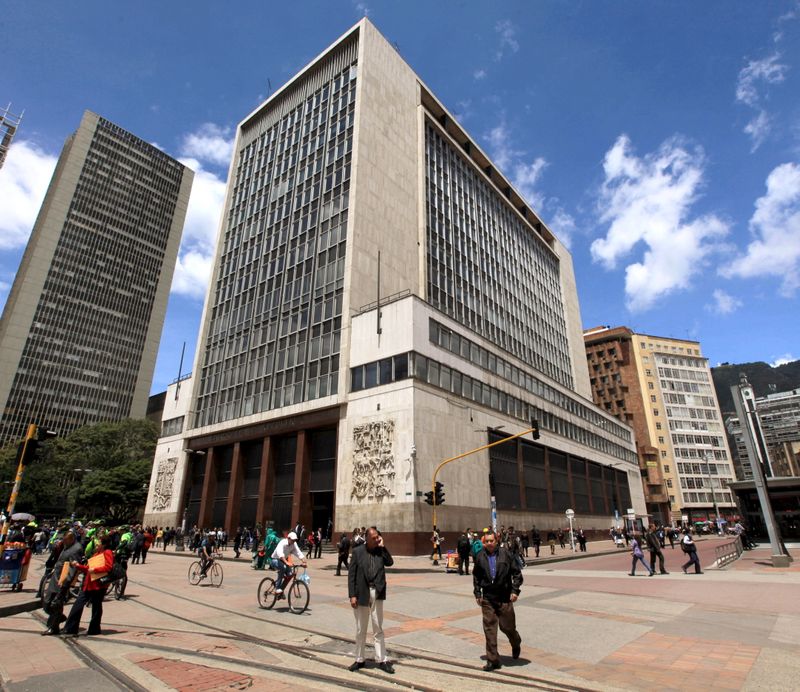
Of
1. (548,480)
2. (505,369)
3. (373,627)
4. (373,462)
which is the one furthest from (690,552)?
(548,480)

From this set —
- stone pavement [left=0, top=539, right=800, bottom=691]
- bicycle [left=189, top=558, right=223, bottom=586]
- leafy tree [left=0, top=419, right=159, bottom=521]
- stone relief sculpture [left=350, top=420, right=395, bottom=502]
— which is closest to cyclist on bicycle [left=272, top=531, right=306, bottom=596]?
stone pavement [left=0, top=539, right=800, bottom=691]

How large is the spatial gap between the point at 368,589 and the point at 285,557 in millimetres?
5129

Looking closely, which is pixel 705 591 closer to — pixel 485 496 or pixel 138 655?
pixel 138 655

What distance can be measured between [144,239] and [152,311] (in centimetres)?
2082

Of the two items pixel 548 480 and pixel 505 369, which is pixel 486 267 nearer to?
pixel 505 369

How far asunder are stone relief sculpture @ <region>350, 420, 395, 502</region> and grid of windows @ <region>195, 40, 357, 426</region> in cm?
562

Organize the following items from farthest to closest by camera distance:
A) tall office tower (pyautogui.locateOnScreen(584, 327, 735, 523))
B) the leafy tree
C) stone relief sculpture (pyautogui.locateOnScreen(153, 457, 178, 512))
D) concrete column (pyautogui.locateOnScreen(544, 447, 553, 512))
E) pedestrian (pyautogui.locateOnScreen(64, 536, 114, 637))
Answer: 1. tall office tower (pyautogui.locateOnScreen(584, 327, 735, 523))
2. the leafy tree
3. stone relief sculpture (pyautogui.locateOnScreen(153, 457, 178, 512))
4. concrete column (pyautogui.locateOnScreen(544, 447, 553, 512))
5. pedestrian (pyautogui.locateOnScreen(64, 536, 114, 637))

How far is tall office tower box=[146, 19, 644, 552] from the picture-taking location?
34.6 metres


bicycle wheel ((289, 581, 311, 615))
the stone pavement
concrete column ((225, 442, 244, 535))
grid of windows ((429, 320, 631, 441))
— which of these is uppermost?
grid of windows ((429, 320, 631, 441))

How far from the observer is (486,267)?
6091cm

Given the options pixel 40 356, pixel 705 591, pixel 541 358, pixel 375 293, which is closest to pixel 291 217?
pixel 375 293

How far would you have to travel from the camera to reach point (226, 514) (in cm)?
4312

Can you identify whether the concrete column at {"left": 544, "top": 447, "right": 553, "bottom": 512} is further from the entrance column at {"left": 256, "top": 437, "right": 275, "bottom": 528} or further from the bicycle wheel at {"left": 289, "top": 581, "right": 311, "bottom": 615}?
the bicycle wheel at {"left": 289, "top": 581, "right": 311, "bottom": 615}

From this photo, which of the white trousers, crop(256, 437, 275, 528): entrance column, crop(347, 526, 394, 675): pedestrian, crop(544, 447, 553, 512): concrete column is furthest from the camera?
crop(544, 447, 553, 512): concrete column
